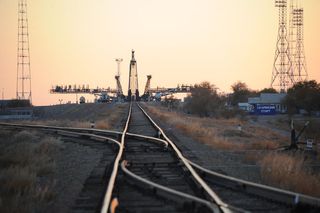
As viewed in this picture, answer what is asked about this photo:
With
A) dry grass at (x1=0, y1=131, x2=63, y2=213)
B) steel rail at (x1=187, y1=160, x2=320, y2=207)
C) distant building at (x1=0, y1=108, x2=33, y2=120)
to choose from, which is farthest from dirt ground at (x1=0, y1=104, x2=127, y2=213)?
distant building at (x1=0, y1=108, x2=33, y2=120)

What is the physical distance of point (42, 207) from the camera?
9398 millimetres

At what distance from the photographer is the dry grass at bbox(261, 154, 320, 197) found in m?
11.0

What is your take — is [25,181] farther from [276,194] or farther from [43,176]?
[276,194]

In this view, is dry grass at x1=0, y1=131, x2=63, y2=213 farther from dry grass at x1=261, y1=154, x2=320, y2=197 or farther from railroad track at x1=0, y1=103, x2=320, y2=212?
dry grass at x1=261, y1=154, x2=320, y2=197

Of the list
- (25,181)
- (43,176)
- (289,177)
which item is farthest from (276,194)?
(43,176)

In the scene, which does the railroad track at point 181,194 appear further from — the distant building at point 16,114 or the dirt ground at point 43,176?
the distant building at point 16,114

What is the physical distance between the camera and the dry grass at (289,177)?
1098 centimetres

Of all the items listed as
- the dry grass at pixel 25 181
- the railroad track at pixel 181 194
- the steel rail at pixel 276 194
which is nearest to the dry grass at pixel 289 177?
the steel rail at pixel 276 194

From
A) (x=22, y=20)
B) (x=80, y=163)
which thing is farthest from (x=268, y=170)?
(x=22, y=20)

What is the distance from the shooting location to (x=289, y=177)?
39.6 feet

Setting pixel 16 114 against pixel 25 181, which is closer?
pixel 25 181

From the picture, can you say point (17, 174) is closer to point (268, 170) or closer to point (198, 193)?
point (198, 193)

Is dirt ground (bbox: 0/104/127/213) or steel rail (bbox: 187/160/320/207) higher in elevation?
steel rail (bbox: 187/160/320/207)

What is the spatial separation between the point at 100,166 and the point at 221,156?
469 cm
